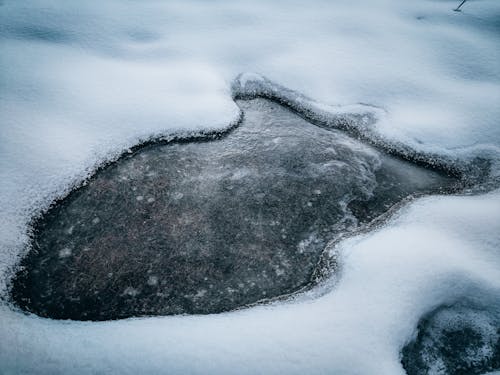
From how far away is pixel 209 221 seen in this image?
4.99 ft

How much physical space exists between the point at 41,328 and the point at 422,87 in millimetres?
2558

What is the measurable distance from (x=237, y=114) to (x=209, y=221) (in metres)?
0.81

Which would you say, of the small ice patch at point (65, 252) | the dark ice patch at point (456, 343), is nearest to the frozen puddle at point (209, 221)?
the small ice patch at point (65, 252)

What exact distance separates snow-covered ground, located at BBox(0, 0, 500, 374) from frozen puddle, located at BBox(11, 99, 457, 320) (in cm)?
9

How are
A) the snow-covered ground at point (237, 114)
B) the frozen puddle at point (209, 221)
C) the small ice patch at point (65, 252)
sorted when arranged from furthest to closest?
1. the small ice patch at point (65, 252)
2. the frozen puddle at point (209, 221)
3. the snow-covered ground at point (237, 114)

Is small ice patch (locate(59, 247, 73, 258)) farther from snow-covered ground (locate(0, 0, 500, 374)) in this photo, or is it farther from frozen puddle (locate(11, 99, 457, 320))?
snow-covered ground (locate(0, 0, 500, 374))

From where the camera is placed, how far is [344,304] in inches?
47.1

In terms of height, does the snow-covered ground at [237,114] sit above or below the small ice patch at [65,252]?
above

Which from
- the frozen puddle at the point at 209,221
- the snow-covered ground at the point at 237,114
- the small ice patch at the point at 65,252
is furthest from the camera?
the small ice patch at the point at 65,252

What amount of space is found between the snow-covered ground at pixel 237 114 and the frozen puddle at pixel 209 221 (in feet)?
0.31

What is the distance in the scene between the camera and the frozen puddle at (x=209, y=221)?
50.6 inches

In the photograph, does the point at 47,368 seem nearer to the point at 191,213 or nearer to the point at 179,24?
the point at 191,213

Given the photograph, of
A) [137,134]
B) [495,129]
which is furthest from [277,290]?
[495,129]

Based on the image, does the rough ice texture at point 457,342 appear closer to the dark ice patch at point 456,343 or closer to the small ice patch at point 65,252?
the dark ice patch at point 456,343
